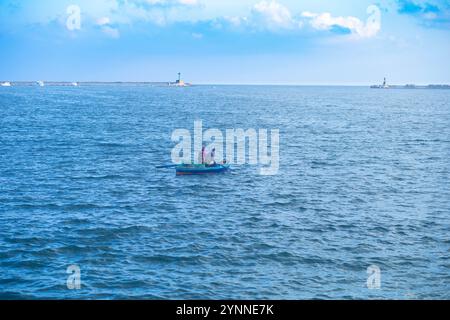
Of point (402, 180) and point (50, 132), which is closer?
point (402, 180)

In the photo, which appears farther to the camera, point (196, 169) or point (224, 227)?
Answer: point (196, 169)

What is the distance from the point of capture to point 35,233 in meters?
35.6

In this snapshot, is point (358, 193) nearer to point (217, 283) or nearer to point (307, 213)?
point (307, 213)

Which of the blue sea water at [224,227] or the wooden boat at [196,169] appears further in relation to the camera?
the wooden boat at [196,169]

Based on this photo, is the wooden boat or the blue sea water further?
the wooden boat

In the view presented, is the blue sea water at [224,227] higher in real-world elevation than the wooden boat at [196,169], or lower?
lower

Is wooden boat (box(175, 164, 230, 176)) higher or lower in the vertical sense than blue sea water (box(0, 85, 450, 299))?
higher

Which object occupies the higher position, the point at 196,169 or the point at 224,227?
the point at 196,169

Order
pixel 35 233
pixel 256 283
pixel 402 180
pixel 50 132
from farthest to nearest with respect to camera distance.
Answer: pixel 50 132, pixel 402 180, pixel 35 233, pixel 256 283

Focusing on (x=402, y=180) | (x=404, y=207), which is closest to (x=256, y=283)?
(x=404, y=207)
